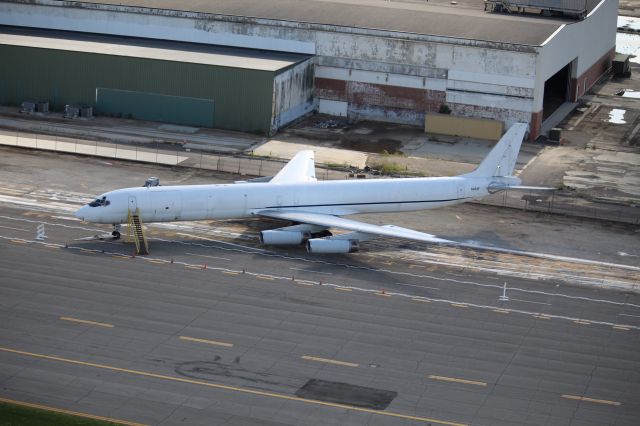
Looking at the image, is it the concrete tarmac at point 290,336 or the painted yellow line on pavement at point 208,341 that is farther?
the painted yellow line on pavement at point 208,341

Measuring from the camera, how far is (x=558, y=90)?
412ft

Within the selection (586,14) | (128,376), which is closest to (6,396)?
(128,376)

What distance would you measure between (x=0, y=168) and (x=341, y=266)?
32907 mm

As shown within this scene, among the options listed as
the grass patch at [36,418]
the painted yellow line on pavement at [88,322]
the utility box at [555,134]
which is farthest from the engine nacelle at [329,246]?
the utility box at [555,134]

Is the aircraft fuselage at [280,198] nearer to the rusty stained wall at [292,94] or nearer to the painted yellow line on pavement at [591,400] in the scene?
the painted yellow line on pavement at [591,400]

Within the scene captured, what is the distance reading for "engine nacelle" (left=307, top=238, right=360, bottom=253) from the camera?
7481 centimetres

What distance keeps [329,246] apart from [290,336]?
1377 centimetres

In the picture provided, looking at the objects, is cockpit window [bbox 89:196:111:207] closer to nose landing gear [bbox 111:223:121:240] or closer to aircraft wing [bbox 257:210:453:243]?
nose landing gear [bbox 111:223:121:240]

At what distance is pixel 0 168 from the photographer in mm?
91812

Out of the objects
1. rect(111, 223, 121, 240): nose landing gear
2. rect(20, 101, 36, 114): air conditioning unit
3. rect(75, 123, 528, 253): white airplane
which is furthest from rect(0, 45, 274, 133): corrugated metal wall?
rect(111, 223, 121, 240): nose landing gear

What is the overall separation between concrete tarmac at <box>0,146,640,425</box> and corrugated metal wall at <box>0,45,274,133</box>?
2809 centimetres

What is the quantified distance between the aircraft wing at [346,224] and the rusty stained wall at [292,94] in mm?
29787

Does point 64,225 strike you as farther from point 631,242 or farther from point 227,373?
point 631,242

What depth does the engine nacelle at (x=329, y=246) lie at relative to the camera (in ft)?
245
